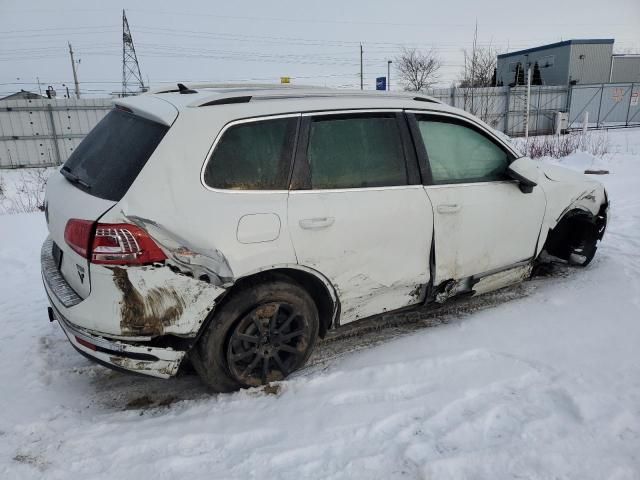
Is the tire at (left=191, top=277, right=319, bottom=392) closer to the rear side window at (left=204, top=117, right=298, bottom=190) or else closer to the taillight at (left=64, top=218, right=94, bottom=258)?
the rear side window at (left=204, top=117, right=298, bottom=190)

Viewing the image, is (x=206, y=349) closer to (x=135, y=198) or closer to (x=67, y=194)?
(x=135, y=198)

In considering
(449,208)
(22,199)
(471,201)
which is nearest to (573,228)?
(471,201)

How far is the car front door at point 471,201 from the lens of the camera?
3383mm

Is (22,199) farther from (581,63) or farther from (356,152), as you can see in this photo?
(581,63)

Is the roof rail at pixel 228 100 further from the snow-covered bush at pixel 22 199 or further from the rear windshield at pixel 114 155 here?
the snow-covered bush at pixel 22 199

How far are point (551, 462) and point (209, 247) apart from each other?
2.04m

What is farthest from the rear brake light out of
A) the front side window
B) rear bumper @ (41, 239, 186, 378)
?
the front side window

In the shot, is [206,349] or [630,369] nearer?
[206,349]

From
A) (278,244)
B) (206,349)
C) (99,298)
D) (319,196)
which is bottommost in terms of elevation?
(206,349)

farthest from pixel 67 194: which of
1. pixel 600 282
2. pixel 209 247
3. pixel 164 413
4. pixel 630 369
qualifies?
pixel 600 282

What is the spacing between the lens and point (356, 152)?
311 cm

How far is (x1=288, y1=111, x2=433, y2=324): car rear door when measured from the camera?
2.87m

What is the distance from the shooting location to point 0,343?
3.58m

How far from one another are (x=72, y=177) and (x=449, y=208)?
8.39ft
